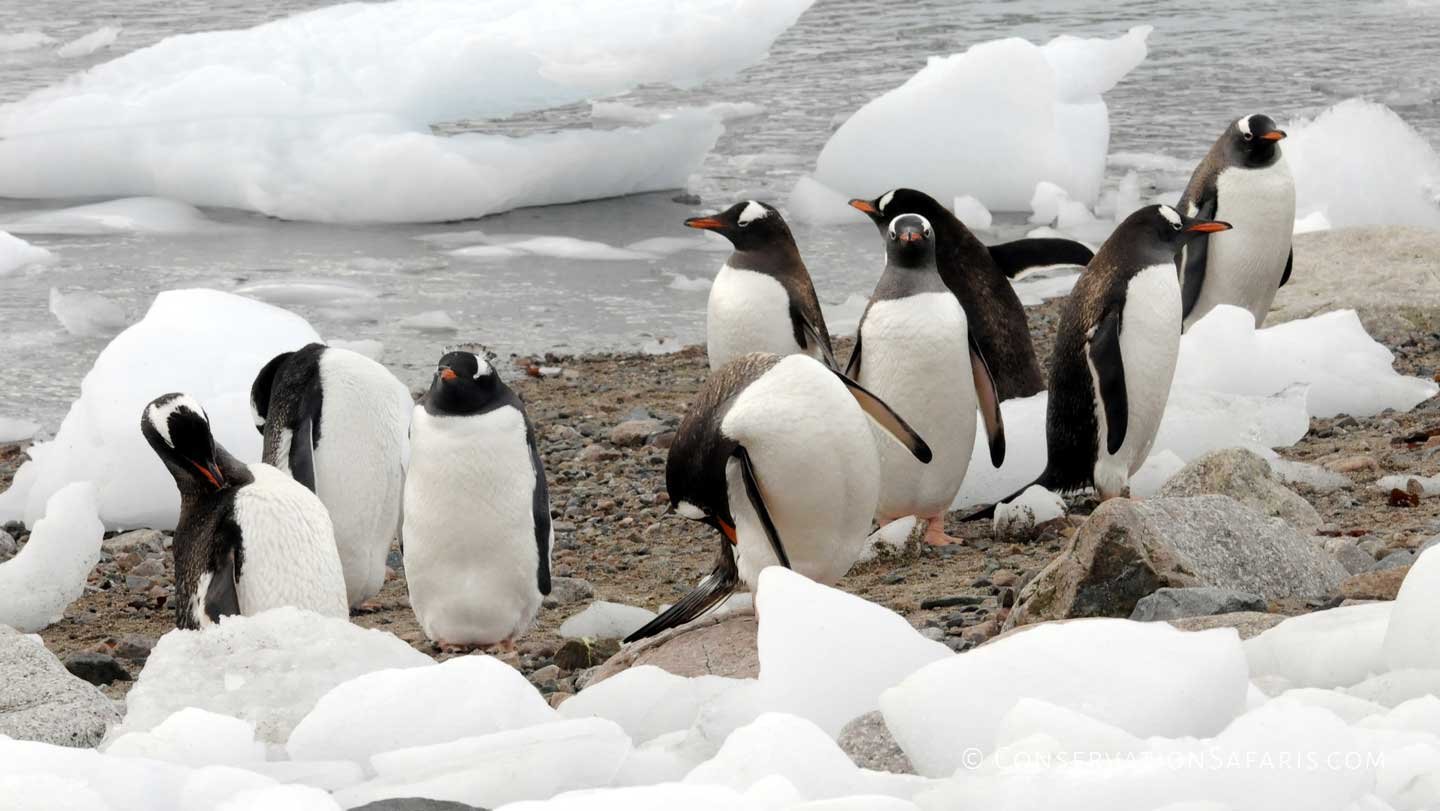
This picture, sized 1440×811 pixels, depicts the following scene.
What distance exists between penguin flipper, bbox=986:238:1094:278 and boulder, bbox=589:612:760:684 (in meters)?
2.46

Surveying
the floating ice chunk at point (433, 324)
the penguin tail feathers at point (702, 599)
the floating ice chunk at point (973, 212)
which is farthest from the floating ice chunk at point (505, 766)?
the floating ice chunk at point (973, 212)

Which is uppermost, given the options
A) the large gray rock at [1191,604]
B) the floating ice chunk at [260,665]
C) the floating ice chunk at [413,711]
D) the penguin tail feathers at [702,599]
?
the floating ice chunk at [413,711]

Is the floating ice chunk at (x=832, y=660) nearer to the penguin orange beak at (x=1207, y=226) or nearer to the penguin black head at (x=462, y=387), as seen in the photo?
the penguin black head at (x=462, y=387)

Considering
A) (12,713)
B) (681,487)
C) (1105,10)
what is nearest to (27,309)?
(681,487)

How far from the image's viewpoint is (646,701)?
2383 millimetres

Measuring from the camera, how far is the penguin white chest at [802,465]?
332 cm

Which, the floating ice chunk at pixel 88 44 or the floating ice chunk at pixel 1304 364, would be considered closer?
the floating ice chunk at pixel 1304 364

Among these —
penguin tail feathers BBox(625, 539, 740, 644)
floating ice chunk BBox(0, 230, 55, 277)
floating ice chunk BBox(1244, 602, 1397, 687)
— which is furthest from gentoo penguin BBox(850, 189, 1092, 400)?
floating ice chunk BBox(0, 230, 55, 277)

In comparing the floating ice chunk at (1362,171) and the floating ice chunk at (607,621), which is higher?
the floating ice chunk at (607,621)

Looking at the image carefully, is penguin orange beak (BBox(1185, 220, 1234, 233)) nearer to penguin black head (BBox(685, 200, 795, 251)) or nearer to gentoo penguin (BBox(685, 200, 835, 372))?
gentoo penguin (BBox(685, 200, 835, 372))

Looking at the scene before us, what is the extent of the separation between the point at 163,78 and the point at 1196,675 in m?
8.85

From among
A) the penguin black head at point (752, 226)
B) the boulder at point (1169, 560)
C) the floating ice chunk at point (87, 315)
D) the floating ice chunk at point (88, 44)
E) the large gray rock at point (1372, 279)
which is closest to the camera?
the boulder at point (1169, 560)

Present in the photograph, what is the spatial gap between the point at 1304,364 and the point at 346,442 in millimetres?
2975

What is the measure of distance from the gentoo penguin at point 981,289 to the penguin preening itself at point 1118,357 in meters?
0.44
